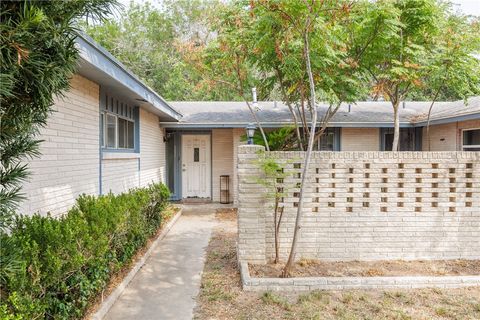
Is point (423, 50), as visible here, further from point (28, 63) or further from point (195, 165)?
point (195, 165)

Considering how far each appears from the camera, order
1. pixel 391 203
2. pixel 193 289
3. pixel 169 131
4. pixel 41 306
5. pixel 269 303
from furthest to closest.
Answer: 1. pixel 169 131
2. pixel 391 203
3. pixel 193 289
4. pixel 269 303
5. pixel 41 306

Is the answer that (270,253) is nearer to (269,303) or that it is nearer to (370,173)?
(269,303)

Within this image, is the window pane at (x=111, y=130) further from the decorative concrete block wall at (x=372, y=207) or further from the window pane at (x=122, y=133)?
the decorative concrete block wall at (x=372, y=207)

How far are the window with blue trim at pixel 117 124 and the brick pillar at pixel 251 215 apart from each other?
9.44ft

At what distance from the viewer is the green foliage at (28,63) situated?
69.2 inches

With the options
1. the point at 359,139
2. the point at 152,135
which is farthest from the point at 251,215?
the point at 359,139

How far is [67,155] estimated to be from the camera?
4.89 m

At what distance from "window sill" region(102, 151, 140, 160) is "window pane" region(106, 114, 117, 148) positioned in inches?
8.1

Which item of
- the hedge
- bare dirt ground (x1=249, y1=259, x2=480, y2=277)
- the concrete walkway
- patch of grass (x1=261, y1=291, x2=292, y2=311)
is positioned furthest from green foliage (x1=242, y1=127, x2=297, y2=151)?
patch of grass (x1=261, y1=291, x2=292, y2=311)

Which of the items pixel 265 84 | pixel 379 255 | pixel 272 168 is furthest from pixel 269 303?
pixel 265 84

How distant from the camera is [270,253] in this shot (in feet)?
17.3

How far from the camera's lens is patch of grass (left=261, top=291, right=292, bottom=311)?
13.0ft

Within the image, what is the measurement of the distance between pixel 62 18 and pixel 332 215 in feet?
14.3

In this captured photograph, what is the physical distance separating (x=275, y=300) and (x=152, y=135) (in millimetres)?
7308
